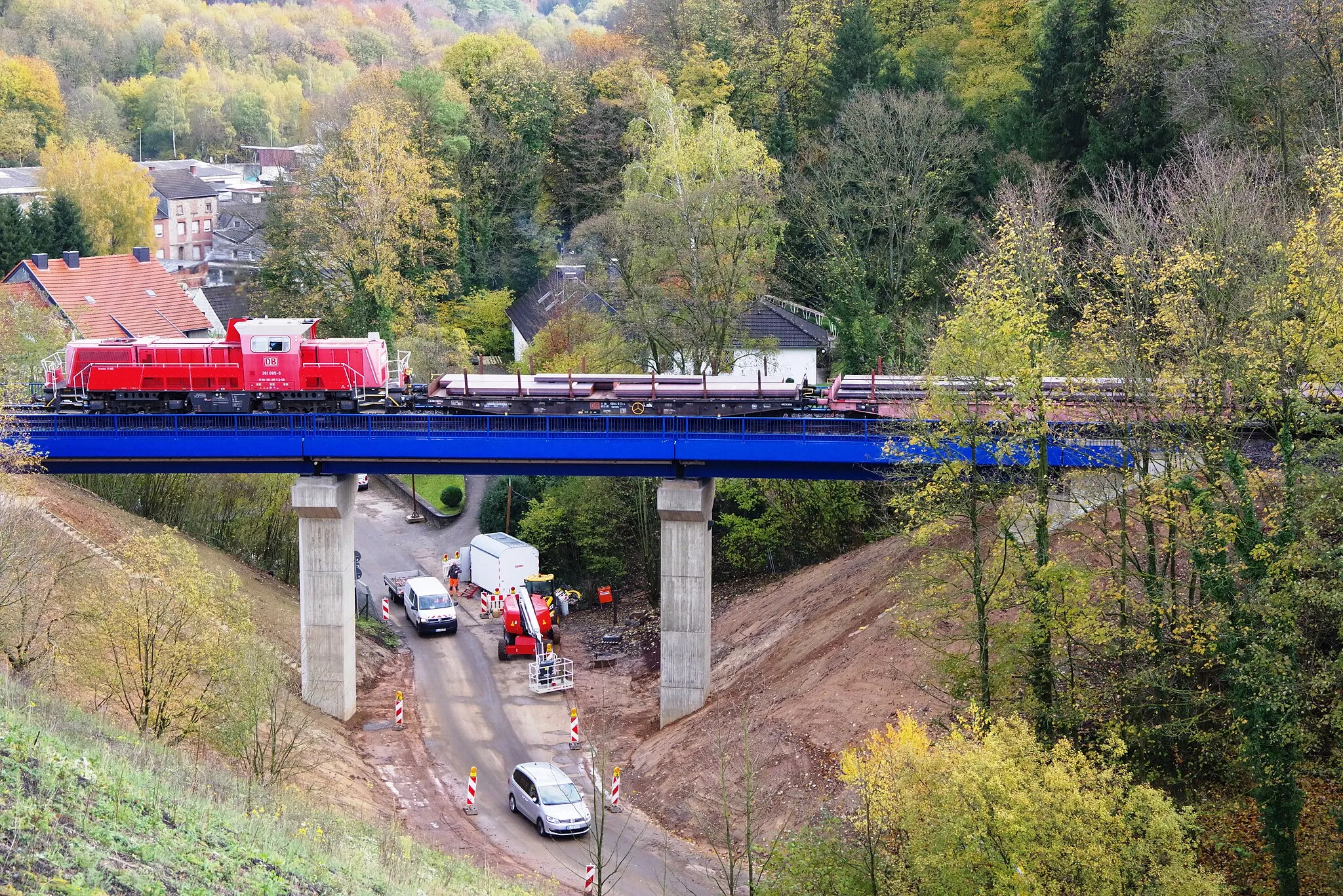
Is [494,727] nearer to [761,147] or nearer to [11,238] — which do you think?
[761,147]

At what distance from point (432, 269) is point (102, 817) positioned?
57180 millimetres

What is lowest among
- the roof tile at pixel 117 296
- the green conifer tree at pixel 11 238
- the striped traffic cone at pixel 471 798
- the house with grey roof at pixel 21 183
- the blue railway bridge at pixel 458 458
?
the striped traffic cone at pixel 471 798

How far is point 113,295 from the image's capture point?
7488 cm

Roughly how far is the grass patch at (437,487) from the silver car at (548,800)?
31.6 metres

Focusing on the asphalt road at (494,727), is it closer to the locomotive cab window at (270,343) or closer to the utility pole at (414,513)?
the utility pole at (414,513)

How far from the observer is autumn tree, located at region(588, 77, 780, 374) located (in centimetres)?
5119

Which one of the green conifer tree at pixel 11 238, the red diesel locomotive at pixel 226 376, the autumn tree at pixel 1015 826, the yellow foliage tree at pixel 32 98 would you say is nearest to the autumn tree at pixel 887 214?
the red diesel locomotive at pixel 226 376

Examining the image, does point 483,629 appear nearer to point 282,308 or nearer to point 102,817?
point 282,308

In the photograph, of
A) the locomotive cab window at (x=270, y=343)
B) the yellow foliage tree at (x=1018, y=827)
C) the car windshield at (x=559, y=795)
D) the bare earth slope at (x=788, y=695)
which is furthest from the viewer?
the locomotive cab window at (x=270, y=343)

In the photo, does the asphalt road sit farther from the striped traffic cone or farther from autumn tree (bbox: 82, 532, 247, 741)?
autumn tree (bbox: 82, 532, 247, 741)

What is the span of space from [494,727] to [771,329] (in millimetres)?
24938

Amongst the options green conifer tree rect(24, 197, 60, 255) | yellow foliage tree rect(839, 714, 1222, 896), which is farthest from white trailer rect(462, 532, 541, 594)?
green conifer tree rect(24, 197, 60, 255)

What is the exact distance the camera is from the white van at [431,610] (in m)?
52.2

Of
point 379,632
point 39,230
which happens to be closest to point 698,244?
point 379,632
